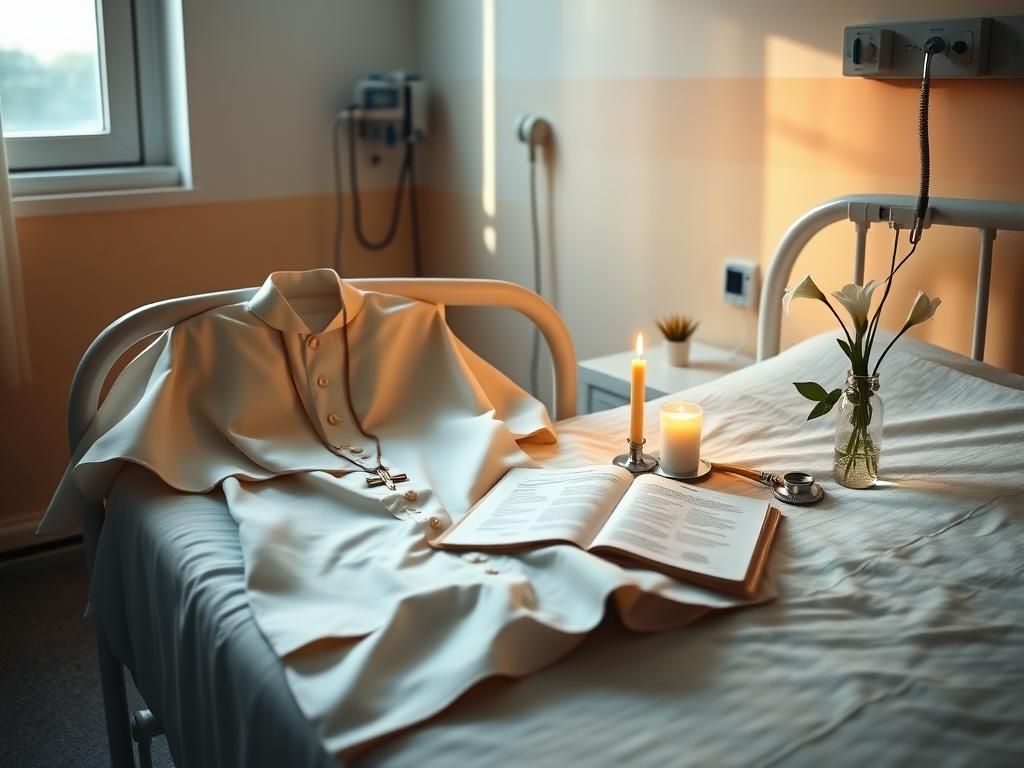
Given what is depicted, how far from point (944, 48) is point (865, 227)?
320 millimetres

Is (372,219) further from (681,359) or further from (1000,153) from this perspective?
(1000,153)

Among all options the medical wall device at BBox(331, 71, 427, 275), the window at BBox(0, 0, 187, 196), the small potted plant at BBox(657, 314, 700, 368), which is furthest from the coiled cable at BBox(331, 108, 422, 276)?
the small potted plant at BBox(657, 314, 700, 368)

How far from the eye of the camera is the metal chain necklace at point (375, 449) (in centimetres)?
141

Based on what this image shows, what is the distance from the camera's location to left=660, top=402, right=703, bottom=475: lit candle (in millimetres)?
1470

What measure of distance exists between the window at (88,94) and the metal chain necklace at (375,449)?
4.47 ft

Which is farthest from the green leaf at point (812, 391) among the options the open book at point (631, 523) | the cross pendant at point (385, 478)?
the cross pendant at point (385, 478)

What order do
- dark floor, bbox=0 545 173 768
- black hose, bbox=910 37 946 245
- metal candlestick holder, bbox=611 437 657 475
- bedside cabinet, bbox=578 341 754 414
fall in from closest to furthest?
metal candlestick holder, bbox=611 437 657 475
black hose, bbox=910 37 946 245
dark floor, bbox=0 545 173 768
bedside cabinet, bbox=578 341 754 414

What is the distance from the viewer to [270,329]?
1.57 m

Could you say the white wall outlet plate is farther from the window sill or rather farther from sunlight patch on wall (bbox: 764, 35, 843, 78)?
the window sill

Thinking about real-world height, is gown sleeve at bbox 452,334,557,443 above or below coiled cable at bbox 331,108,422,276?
below

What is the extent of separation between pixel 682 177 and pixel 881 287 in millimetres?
550

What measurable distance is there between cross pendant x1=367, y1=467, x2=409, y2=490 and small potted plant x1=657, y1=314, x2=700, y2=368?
100 cm

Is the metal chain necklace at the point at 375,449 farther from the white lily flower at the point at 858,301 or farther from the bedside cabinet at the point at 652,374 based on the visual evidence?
the bedside cabinet at the point at 652,374

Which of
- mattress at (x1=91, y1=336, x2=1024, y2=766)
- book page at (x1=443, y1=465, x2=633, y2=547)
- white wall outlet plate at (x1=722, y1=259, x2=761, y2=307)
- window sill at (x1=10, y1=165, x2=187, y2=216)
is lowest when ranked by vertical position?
mattress at (x1=91, y1=336, x2=1024, y2=766)
